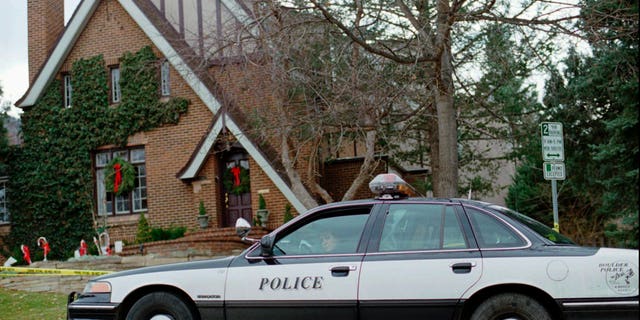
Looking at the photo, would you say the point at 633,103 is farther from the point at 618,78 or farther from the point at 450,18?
the point at 450,18

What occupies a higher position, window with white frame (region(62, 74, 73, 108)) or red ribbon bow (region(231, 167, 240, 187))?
window with white frame (region(62, 74, 73, 108))

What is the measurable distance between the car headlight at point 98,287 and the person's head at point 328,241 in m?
2.08

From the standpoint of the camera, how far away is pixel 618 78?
13.1 m

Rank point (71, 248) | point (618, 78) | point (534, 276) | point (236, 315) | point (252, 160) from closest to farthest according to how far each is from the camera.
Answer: point (534, 276) → point (236, 315) → point (618, 78) → point (252, 160) → point (71, 248)

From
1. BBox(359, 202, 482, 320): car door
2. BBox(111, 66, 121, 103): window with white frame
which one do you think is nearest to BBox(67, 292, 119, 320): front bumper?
BBox(359, 202, 482, 320): car door

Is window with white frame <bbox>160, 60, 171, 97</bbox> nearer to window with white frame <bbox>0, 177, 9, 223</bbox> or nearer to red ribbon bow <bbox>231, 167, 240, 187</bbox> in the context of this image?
red ribbon bow <bbox>231, 167, 240, 187</bbox>

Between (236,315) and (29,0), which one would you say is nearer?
(236,315)

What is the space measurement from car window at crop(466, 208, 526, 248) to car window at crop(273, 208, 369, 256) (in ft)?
3.20

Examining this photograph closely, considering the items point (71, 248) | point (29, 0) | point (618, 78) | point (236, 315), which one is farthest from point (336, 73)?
point (29, 0)

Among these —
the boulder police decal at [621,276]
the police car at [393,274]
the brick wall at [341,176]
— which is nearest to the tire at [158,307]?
the police car at [393,274]

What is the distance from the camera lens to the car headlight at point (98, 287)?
7.46 metres

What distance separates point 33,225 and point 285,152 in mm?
8995

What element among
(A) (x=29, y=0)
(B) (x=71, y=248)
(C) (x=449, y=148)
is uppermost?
(A) (x=29, y=0)

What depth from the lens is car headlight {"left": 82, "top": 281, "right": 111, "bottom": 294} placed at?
294 inches
